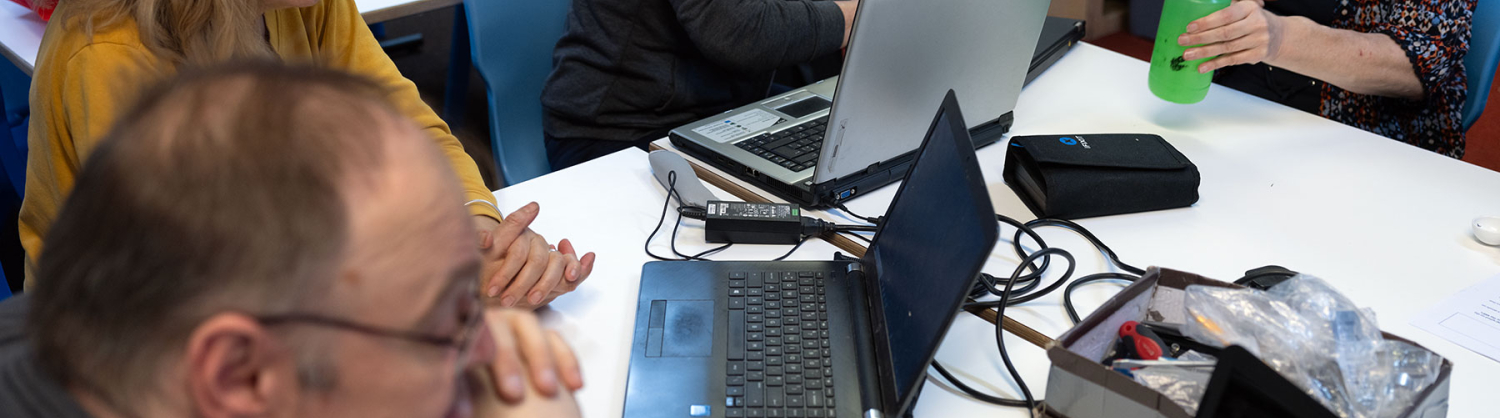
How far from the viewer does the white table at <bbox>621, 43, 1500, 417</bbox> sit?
0.93 metres

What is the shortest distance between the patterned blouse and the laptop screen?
1.10 meters

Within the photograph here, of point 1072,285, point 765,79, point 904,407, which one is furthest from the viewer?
point 765,79

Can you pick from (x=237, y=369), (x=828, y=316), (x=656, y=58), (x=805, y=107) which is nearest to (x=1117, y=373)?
(x=828, y=316)

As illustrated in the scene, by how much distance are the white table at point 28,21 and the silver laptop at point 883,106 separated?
99 centimetres

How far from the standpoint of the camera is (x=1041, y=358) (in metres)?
0.92

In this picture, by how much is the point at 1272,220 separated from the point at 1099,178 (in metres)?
0.24

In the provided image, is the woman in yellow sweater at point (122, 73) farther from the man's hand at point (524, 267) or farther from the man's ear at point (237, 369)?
the man's ear at point (237, 369)

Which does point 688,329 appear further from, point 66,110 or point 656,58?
point 656,58

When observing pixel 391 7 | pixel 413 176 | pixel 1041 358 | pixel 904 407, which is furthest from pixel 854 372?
pixel 391 7

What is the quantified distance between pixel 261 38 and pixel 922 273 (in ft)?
2.67

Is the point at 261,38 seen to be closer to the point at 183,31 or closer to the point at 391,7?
the point at 183,31

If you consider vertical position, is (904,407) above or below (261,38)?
below

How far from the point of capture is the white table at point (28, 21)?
5.75 ft

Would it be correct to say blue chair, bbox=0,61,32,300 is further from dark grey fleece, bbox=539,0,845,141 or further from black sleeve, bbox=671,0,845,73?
black sleeve, bbox=671,0,845,73
